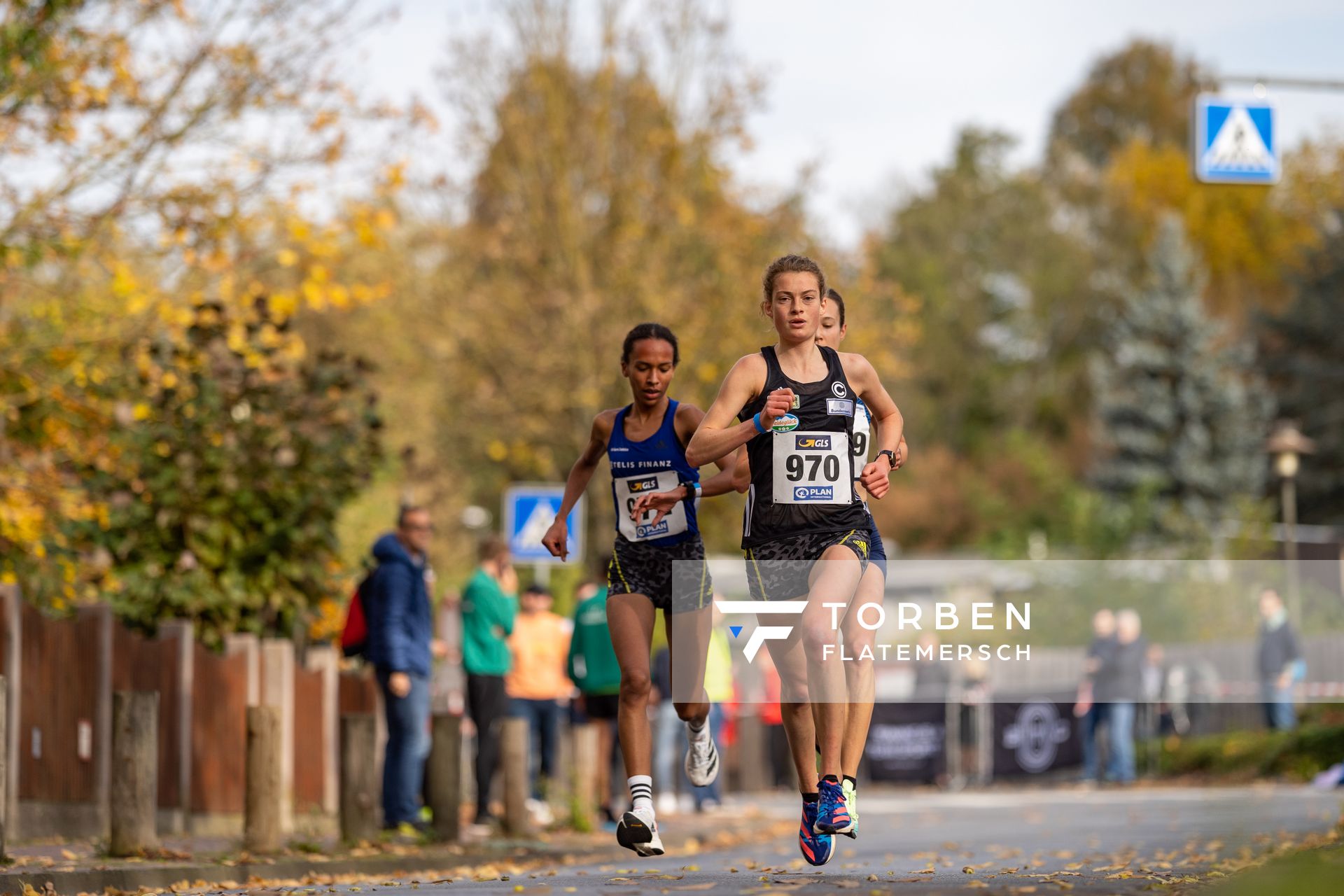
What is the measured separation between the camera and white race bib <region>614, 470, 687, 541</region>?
9.02 m

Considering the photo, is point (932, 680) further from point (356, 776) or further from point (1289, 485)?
point (356, 776)

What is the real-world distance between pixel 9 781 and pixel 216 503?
3.19 meters

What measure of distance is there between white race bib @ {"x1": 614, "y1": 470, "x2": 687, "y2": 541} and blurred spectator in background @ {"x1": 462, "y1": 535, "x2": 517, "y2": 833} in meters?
6.41

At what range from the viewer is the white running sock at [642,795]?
8680 mm

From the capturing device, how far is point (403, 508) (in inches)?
556

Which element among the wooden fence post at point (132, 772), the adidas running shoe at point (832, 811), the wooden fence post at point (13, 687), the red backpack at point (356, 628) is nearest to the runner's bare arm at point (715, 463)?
the adidas running shoe at point (832, 811)

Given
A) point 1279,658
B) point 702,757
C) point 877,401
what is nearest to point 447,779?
point 702,757

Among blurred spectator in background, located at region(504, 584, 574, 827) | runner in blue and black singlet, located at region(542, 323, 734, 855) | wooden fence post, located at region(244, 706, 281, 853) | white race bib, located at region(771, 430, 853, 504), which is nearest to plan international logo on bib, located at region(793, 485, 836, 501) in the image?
white race bib, located at region(771, 430, 853, 504)

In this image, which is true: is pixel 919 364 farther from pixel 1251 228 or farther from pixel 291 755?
pixel 291 755

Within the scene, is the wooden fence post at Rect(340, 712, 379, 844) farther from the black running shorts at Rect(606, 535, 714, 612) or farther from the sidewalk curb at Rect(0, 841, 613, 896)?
the black running shorts at Rect(606, 535, 714, 612)

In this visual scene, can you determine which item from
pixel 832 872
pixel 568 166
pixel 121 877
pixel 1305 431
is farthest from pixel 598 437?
pixel 1305 431

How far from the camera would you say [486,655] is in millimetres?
15633

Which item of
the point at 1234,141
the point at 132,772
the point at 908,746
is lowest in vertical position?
the point at 908,746

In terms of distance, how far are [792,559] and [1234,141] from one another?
13662 millimetres
